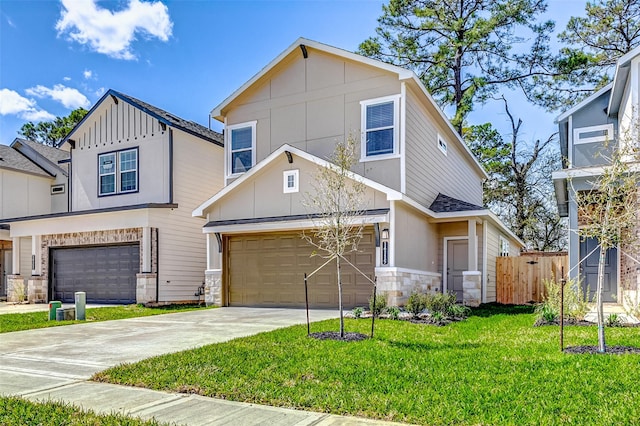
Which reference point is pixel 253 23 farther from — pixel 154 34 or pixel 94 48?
pixel 94 48

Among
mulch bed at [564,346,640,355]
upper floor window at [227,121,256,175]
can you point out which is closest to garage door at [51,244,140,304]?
upper floor window at [227,121,256,175]

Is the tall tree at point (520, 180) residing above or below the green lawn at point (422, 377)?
above

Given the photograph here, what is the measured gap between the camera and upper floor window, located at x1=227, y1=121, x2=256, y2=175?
15797 millimetres

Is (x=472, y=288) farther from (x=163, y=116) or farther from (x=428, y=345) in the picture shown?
(x=163, y=116)

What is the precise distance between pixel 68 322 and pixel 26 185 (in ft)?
41.0

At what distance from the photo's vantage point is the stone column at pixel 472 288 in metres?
14.4

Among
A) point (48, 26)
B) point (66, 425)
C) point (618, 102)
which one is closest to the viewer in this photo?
point (66, 425)

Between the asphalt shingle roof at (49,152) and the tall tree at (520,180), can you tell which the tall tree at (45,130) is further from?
the tall tree at (520,180)

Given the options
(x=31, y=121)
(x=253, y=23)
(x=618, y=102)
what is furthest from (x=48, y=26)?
(x=31, y=121)

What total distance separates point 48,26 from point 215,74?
5.56 m

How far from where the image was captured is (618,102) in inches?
559

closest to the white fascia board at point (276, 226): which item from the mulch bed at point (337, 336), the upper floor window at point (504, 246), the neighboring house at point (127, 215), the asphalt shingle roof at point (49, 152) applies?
the neighboring house at point (127, 215)

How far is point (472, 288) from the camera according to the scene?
47.5 ft

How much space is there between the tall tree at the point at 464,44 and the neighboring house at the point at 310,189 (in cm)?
994
